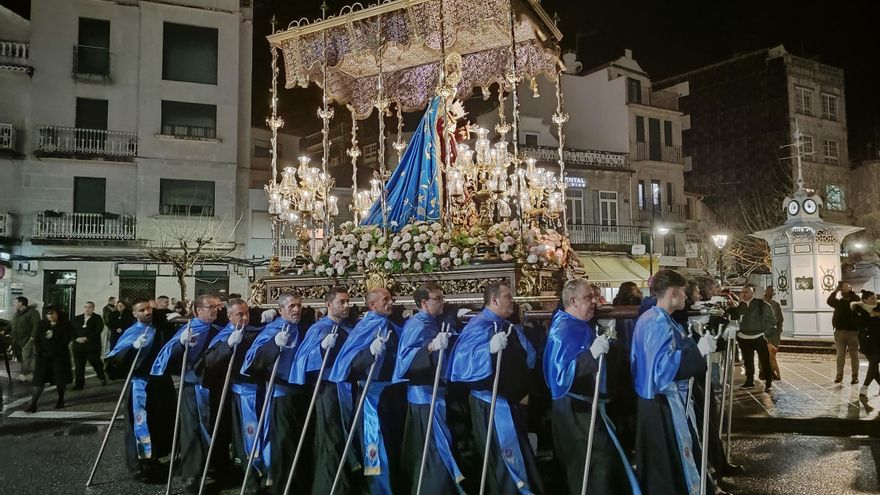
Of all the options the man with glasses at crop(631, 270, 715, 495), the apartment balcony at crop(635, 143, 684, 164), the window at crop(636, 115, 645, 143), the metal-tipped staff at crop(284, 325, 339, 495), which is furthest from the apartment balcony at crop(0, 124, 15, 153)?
the window at crop(636, 115, 645, 143)

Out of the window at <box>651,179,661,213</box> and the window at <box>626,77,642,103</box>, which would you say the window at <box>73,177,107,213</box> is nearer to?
the window at <box>626,77,642,103</box>

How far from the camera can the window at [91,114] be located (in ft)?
79.3

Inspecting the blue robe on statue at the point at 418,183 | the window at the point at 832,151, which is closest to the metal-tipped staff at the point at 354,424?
the blue robe on statue at the point at 418,183

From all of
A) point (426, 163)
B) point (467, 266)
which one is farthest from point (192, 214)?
point (467, 266)

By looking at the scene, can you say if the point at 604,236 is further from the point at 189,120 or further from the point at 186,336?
the point at 186,336

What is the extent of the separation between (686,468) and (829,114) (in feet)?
132

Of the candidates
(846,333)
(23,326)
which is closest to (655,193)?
(846,333)

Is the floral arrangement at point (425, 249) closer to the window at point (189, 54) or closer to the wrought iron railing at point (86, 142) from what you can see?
the wrought iron railing at point (86, 142)

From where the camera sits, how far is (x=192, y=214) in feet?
81.3

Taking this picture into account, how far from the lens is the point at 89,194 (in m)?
23.9

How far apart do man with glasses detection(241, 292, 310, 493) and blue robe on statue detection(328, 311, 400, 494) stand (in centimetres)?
52

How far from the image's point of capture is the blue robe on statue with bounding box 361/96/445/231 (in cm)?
968

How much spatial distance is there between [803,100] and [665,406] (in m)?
38.6

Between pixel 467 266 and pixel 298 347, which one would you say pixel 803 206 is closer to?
pixel 467 266
